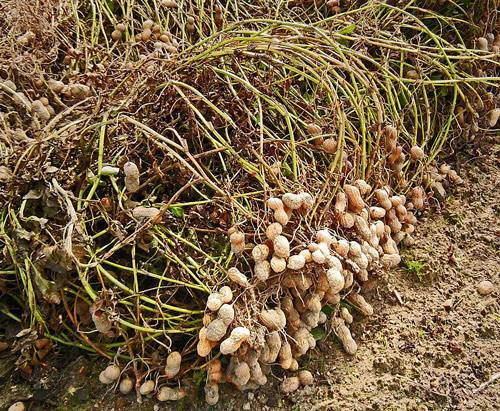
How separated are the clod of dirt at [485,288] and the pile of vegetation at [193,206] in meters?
0.34

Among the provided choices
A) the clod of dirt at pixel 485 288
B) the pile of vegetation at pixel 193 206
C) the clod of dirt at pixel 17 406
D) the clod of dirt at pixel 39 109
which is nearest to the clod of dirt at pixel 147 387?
the pile of vegetation at pixel 193 206

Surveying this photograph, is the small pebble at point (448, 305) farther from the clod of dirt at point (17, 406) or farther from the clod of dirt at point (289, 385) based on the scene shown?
the clod of dirt at point (17, 406)

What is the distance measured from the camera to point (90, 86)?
6.45 feet

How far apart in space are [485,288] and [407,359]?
45cm

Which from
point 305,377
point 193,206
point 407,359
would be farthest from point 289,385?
point 193,206

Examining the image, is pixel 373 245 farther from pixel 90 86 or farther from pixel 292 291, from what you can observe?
pixel 90 86

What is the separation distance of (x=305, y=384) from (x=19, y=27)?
74.3 inches

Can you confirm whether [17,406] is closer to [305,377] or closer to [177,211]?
[177,211]

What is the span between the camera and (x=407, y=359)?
1.67m

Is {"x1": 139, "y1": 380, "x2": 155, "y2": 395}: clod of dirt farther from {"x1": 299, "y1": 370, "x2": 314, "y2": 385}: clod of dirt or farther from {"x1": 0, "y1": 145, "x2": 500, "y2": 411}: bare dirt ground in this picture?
{"x1": 299, "y1": 370, "x2": 314, "y2": 385}: clod of dirt

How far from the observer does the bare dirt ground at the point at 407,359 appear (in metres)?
1.56

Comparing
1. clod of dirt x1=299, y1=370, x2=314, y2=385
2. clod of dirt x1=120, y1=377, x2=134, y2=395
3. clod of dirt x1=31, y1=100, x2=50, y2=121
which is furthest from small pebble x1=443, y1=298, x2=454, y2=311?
clod of dirt x1=31, y1=100, x2=50, y2=121

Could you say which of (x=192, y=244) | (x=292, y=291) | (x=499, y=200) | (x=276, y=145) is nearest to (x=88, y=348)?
(x=192, y=244)

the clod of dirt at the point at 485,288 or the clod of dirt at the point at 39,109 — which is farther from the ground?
the clod of dirt at the point at 39,109
